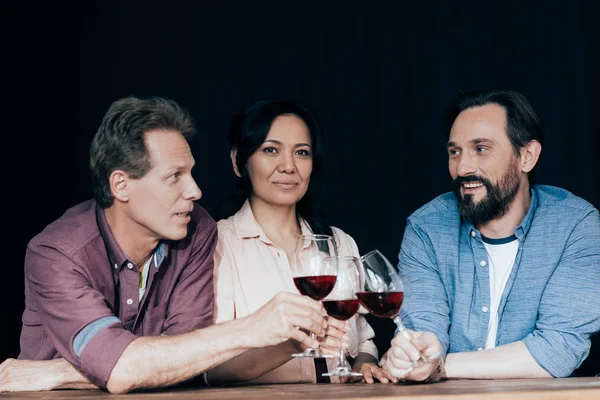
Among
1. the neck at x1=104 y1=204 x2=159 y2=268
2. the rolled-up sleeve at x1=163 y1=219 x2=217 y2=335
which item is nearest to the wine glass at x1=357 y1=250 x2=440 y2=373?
the rolled-up sleeve at x1=163 y1=219 x2=217 y2=335

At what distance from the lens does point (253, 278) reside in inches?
114

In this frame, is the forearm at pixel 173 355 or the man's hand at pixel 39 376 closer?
the forearm at pixel 173 355

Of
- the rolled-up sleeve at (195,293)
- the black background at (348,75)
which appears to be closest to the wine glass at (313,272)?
the rolled-up sleeve at (195,293)

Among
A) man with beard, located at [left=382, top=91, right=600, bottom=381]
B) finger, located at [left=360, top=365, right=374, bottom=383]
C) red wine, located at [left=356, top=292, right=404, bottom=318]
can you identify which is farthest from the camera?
man with beard, located at [left=382, top=91, right=600, bottom=381]

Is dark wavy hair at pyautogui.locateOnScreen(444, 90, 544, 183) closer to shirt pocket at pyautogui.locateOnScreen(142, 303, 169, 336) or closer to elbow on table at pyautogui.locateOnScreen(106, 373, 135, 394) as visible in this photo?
shirt pocket at pyautogui.locateOnScreen(142, 303, 169, 336)

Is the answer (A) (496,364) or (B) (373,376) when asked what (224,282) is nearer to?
(B) (373,376)

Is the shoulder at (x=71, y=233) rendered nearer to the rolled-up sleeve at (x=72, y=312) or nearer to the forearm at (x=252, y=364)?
the rolled-up sleeve at (x=72, y=312)

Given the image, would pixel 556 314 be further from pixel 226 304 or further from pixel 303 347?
pixel 226 304

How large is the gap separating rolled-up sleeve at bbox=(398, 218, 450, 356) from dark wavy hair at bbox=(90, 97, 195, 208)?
1.00 m

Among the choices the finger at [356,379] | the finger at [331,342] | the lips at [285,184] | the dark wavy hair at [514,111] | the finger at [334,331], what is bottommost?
the finger at [356,379]

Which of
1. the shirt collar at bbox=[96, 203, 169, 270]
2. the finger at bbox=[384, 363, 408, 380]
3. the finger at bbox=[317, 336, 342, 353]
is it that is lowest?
the finger at bbox=[384, 363, 408, 380]

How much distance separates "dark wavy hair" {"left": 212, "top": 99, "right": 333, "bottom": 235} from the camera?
312 cm

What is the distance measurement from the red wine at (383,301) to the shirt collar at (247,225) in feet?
3.36

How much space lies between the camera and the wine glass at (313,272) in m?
2.04
